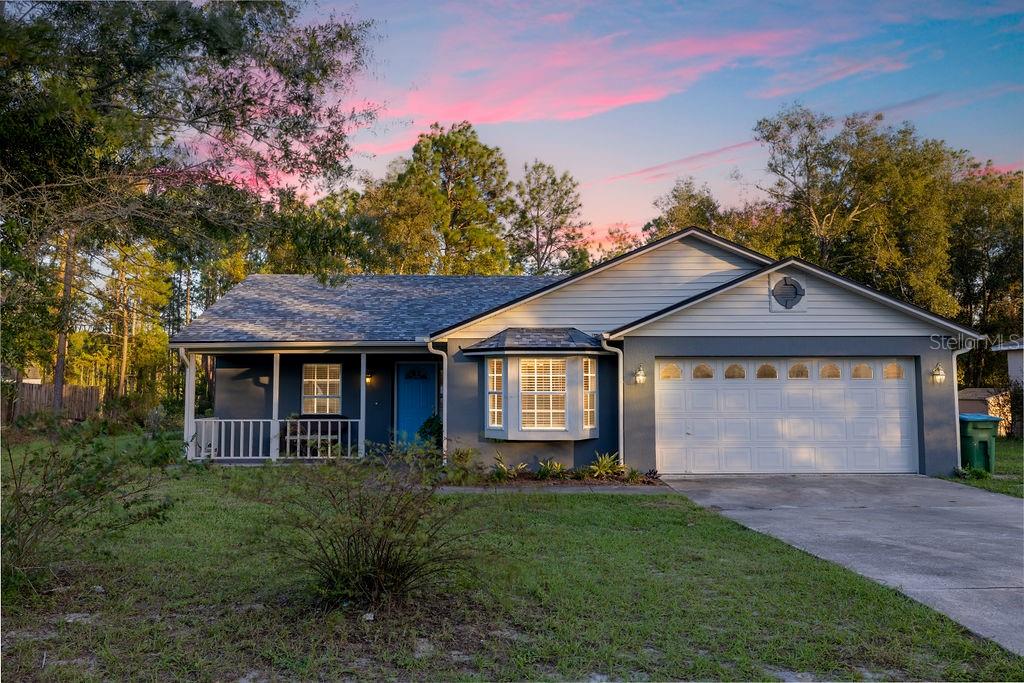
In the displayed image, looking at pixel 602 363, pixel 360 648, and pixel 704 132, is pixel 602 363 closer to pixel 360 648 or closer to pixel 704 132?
pixel 704 132

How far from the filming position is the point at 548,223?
1449 inches

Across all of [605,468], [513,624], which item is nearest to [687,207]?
[605,468]

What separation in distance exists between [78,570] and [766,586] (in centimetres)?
564

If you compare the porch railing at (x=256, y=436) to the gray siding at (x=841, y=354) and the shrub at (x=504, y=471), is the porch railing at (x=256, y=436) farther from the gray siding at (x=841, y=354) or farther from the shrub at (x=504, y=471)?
the gray siding at (x=841, y=354)

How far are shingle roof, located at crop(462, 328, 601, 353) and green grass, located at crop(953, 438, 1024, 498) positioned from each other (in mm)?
6634

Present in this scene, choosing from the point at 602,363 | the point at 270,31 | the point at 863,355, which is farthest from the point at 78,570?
the point at 863,355

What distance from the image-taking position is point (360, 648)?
4523 millimetres

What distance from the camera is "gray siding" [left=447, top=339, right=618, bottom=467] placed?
13.3 metres

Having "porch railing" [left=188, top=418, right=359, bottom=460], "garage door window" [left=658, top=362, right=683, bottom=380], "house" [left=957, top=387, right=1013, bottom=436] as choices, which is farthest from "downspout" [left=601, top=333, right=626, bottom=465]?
"house" [left=957, top=387, right=1013, bottom=436]

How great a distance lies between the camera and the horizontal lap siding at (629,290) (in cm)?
1397

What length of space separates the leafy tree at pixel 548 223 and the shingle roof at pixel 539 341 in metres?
22.9

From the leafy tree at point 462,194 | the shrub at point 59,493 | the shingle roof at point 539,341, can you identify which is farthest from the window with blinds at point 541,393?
the leafy tree at point 462,194

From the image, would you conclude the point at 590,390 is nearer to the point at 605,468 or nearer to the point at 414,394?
the point at 605,468

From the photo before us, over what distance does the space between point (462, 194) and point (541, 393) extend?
21926mm
